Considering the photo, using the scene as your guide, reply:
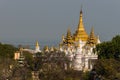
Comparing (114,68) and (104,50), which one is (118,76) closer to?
(114,68)

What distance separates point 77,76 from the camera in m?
44.8

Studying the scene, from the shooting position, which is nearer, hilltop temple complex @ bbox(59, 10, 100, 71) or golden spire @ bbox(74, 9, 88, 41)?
hilltop temple complex @ bbox(59, 10, 100, 71)

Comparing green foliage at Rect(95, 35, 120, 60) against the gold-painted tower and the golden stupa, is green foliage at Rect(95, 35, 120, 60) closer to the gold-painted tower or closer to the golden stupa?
the gold-painted tower

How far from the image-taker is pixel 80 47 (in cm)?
6284

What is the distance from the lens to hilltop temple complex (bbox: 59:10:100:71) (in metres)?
59.5

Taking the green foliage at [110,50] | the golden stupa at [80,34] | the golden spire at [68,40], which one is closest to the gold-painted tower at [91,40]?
the golden stupa at [80,34]

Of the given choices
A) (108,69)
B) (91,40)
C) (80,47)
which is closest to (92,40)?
(91,40)

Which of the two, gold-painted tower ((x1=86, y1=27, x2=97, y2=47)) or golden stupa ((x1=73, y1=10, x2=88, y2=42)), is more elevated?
golden stupa ((x1=73, y1=10, x2=88, y2=42))

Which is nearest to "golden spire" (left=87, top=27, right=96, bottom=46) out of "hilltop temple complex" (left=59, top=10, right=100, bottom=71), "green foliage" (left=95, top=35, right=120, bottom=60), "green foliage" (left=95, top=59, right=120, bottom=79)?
"hilltop temple complex" (left=59, top=10, right=100, bottom=71)

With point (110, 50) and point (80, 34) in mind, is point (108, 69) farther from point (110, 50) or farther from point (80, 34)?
point (80, 34)

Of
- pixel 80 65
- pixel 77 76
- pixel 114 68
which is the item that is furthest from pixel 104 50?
pixel 114 68

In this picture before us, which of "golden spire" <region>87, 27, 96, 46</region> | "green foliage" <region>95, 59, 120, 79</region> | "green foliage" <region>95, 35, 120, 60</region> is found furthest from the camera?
"golden spire" <region>87, 27, 96, 46</region>

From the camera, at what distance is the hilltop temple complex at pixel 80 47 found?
195ft

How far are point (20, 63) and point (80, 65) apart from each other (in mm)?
20149
